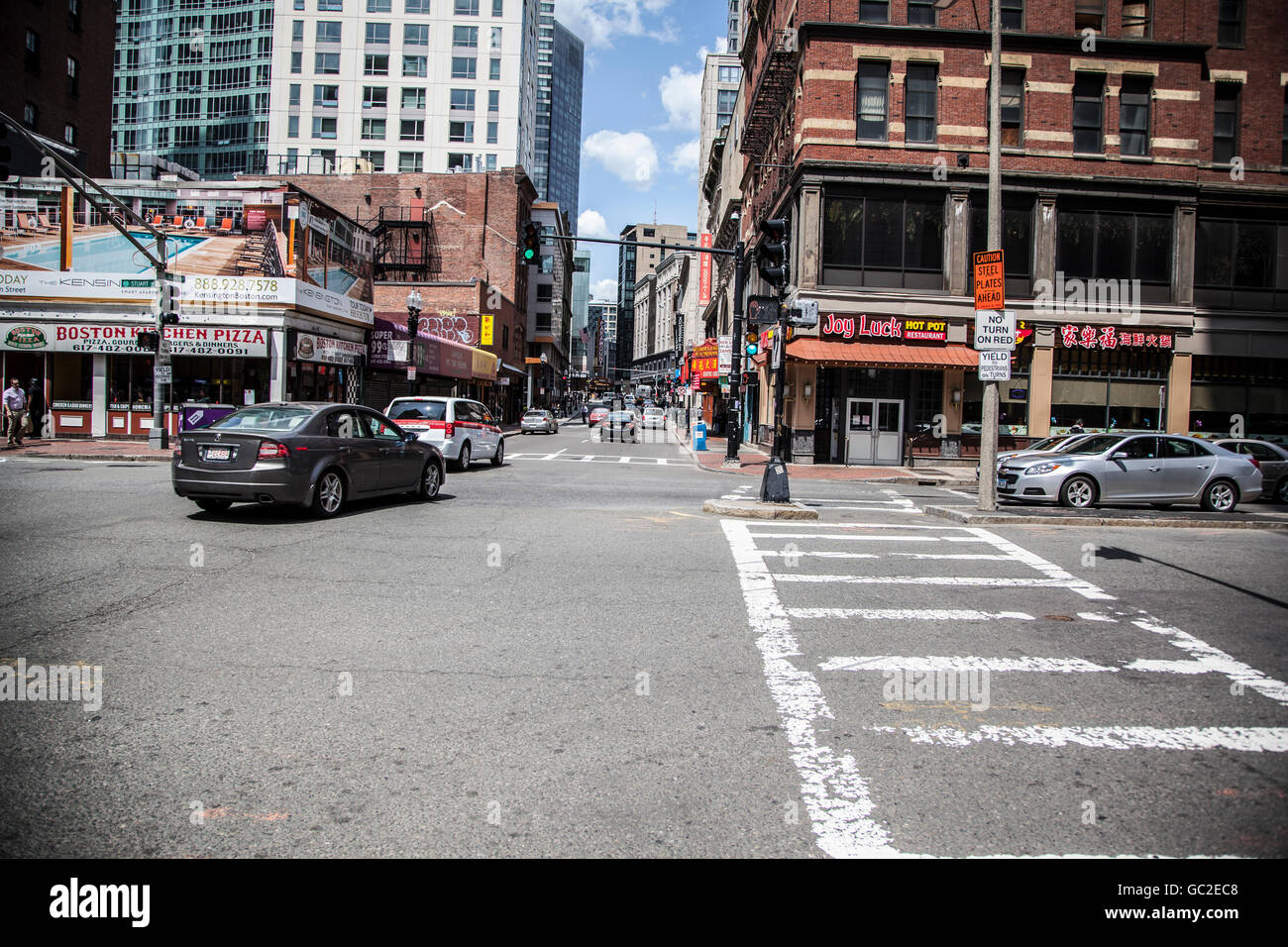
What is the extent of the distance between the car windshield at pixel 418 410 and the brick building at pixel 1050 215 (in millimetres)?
12688

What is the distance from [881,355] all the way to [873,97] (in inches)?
361

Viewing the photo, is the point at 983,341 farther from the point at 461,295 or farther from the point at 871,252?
the point at 461,295

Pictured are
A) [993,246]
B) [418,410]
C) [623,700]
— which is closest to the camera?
[623,700]

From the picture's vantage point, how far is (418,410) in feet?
66.4

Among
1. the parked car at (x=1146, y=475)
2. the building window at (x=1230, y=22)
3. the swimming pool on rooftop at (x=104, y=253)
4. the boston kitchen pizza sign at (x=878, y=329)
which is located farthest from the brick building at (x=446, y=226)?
the parked car at (x=1146, y=475)

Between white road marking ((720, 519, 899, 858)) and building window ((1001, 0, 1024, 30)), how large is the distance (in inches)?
1145

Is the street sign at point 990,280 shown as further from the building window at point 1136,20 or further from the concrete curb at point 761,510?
the building window at point 1136,20

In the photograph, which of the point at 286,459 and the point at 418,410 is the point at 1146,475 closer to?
the point at 286,459

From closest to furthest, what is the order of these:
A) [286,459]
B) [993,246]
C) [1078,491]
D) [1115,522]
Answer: [286,459]
[1115,522]
[993,246]
[1078,491]

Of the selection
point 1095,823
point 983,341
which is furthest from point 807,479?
point 1095,823

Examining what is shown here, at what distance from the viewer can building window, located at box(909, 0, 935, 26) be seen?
91.8ft

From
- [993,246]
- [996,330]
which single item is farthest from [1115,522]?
[993,246]

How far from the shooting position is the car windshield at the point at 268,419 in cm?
1091
